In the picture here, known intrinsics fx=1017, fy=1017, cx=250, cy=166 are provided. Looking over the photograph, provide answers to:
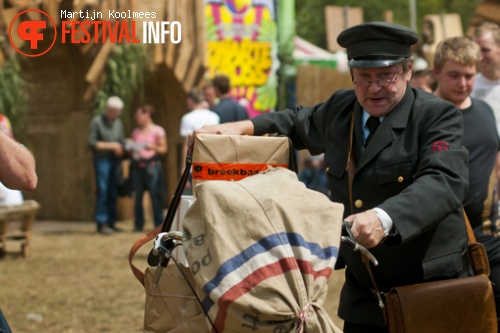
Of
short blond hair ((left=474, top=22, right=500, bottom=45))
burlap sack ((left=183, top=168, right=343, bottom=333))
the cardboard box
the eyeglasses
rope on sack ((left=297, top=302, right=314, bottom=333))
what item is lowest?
rope on sack ((left=297, top=302, right=314, bottom=333))

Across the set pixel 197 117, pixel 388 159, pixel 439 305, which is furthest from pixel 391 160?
pixel 197 117

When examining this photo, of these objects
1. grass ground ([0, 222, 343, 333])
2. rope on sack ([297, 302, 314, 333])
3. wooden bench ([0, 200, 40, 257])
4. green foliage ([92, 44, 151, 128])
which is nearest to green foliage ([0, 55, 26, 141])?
green foliage ([92, 44, 151, 128])

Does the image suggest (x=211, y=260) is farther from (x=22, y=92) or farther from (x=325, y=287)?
(x=22, y=92)

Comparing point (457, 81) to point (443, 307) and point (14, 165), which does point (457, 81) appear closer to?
point (443, 307)

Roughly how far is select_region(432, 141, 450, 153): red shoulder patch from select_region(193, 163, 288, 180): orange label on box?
1.93ft

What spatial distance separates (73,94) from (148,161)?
277 cm

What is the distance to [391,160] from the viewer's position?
3752 mm

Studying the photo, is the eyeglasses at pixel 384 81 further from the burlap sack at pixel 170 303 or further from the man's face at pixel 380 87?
the burlap sack at pixel 170 303

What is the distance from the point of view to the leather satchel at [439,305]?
3736 mm

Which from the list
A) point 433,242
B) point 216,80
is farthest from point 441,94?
point 216,80

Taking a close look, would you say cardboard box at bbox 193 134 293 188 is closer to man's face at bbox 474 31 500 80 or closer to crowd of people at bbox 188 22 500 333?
crowd of people at bbox 188 22 500 333

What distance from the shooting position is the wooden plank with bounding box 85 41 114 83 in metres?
15.9

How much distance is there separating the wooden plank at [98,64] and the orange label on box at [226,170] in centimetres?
1224

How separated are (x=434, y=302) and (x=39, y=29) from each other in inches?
456
